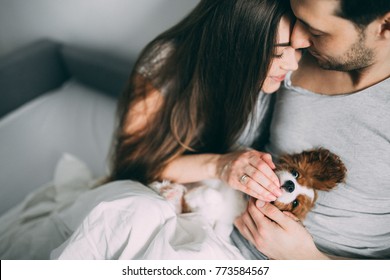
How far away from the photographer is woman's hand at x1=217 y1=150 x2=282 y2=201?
2.27ft

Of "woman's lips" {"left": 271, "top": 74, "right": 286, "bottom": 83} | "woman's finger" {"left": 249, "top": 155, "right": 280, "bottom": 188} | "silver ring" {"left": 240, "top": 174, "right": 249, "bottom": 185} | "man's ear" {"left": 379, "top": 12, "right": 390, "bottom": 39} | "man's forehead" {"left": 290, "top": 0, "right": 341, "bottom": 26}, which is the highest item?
"man's forehead" {"left": 290, "top": 0, "right": 341, "bottom": 26}

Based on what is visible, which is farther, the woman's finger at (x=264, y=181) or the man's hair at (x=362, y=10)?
the woman's finger at (x=264, y=181)

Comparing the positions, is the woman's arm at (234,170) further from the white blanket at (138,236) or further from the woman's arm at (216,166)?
the white blanket at (138,236)

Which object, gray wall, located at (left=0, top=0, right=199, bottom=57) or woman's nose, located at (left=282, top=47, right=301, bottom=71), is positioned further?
gray wall, located at (left=0, top=0, right=199, bottom=57)

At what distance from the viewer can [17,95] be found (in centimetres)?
105

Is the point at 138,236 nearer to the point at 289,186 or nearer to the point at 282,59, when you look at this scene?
the point at 289,186

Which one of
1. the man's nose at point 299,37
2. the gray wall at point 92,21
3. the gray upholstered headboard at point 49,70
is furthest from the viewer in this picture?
the gray upholstered headboard at point 49,70

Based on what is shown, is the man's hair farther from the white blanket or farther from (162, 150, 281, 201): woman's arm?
the white blanket

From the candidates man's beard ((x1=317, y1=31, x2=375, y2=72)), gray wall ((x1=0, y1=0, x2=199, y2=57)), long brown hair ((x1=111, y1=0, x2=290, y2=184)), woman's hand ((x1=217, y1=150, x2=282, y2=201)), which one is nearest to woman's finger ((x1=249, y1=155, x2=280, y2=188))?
woman's hand ((x1=217, y1=150, x2=282, y2=201))

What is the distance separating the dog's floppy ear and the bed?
23 centimetres

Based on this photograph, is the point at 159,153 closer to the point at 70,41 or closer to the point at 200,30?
the point at 200,30

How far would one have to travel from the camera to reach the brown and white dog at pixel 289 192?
0.69 meters

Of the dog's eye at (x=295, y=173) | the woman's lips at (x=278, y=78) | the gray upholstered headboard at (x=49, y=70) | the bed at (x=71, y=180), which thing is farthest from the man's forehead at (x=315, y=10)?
the gray upholstered headboard at (x=49, y=70)
